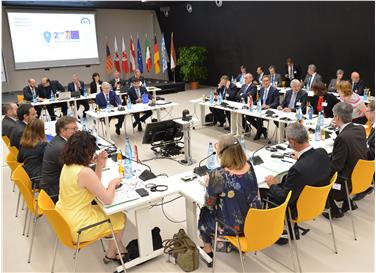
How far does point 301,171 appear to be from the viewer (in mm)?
2750

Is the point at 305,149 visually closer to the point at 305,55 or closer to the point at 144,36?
the point at 305,55

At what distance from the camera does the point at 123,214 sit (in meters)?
2.96

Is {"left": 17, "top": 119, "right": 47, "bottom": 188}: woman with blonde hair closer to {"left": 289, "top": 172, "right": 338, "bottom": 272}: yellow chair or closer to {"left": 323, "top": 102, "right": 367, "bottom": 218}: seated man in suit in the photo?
{"left": 289, "top": 172, "right": 338, "bottom": 272}: yellow chair

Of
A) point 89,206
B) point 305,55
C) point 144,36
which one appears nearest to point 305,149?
point 89,206

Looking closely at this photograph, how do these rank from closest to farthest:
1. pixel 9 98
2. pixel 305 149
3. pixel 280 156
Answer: pixel 305 149 < pixel 280 156 < pixel 9 98

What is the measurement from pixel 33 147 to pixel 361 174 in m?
3.53

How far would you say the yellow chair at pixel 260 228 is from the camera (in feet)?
7.77

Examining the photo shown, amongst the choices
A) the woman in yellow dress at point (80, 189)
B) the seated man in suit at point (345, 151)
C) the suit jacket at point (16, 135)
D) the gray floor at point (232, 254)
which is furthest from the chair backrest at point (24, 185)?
the seated man in suit at point (345, 151)

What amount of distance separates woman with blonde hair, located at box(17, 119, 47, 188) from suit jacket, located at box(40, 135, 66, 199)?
49cm

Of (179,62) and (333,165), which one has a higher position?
(179,62)

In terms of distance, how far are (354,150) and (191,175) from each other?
167 cm

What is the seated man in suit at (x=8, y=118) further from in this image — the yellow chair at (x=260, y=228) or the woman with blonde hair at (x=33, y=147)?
the yellow chair at (x=260, y=228)

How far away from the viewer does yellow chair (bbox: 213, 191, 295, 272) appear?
93.2 inches

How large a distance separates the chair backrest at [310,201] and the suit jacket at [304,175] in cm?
8
